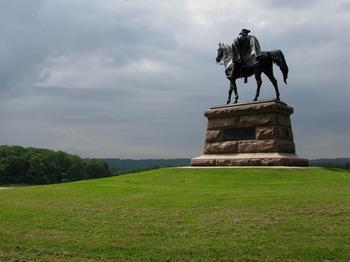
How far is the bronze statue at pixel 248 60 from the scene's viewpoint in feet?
62.2

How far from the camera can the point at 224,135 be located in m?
18.9

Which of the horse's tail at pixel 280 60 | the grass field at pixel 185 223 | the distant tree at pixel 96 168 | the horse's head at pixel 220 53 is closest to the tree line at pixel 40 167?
the distant tree at pixel 96 168

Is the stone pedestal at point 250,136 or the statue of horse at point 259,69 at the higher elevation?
the statue of horse at point 259,69

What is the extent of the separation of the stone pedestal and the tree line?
58.2 metres

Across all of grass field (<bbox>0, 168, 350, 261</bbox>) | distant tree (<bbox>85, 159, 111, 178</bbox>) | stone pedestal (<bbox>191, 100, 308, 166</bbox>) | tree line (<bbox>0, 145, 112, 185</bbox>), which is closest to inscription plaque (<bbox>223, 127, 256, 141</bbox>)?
stone pedestal (<bbox>191, 100, 308, 166</bbox>)

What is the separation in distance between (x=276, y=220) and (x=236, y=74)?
480 inches

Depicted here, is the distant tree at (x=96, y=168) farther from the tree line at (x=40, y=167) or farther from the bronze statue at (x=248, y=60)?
the bronze statue at (x=248, y=60)

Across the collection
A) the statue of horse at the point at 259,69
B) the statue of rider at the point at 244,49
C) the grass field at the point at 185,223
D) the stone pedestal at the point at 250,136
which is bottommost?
the grass field at the point at 185,223

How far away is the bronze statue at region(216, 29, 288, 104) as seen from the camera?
19.0 meters

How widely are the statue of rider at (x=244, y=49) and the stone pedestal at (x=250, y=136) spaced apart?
7.17 feet

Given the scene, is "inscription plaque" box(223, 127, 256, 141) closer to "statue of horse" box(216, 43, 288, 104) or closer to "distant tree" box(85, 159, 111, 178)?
"statue of horse" box(216, 43, 288, 104)

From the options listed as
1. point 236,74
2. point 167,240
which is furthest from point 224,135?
point 167,240

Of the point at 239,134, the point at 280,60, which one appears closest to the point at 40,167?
the point at 239,134

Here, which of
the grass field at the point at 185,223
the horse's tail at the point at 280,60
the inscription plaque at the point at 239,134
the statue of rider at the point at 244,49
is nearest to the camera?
the grass field at the point at 185,223
